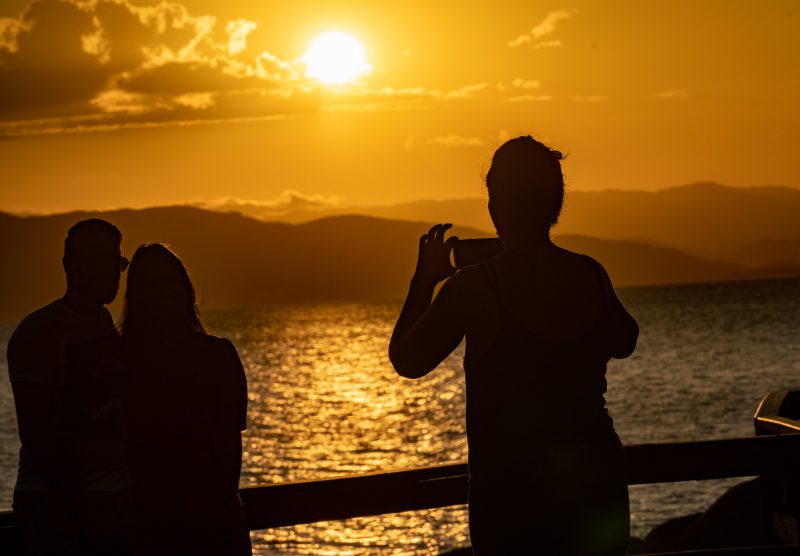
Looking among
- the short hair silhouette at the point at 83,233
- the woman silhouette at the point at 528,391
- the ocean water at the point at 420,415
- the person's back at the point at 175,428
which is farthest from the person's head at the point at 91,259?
the ocean water at the point at 420,415

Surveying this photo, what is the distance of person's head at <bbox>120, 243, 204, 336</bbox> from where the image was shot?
12.1 ft

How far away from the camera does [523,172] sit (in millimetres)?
3383

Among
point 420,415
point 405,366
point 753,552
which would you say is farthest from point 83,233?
point 420,415

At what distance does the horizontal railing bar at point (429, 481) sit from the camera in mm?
4246

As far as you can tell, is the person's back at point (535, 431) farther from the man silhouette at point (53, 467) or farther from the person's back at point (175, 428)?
the man silhouette at point (53, 467)

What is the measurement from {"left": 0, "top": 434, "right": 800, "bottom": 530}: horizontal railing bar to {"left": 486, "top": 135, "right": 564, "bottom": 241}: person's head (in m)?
1.36

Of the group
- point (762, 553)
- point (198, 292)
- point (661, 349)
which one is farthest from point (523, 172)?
point (661, 349)

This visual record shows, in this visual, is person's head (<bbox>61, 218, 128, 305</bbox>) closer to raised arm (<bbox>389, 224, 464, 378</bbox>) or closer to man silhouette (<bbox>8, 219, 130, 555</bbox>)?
man silhouette (<bbox>8, 219, 130, 555</bbox>)

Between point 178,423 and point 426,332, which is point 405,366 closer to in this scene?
point 426,332

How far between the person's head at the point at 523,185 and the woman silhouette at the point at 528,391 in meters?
0.11

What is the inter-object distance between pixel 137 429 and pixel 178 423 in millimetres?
131

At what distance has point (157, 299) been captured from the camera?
368cm

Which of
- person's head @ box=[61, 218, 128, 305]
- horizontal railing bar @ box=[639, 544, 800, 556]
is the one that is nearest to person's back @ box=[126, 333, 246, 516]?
person's head @ box=[61, 218, 128, 305]

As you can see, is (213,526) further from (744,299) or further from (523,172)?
(744,299)
